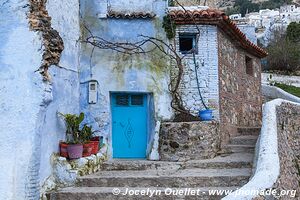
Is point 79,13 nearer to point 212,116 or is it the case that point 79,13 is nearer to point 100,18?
point 100,18

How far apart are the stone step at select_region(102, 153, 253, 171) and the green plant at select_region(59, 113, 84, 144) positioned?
1038 millimetres

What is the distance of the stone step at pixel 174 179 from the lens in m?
8.11

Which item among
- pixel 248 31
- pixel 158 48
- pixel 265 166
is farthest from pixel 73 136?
pixel 248 31

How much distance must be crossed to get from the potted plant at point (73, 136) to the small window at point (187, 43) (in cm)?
366

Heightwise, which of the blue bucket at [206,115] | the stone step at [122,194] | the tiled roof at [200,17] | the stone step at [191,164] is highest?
the tiled roof at [200,17]

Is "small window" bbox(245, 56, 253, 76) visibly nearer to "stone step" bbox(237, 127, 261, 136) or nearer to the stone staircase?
"stone step" bbox(237, 127, 261, 136)

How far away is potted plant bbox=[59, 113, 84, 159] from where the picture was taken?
344 inches

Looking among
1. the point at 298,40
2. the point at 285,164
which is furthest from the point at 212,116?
the point at 298,40

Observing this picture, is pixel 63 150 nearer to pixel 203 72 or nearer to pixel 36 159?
pixel 36 159

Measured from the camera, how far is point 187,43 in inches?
454

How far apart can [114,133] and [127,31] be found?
266 centimetres

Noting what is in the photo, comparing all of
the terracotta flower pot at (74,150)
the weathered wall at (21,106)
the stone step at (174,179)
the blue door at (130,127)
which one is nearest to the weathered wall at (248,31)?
the blue door at (130,127)

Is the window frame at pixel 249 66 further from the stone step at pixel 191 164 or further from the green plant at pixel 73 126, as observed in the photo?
the green plant at pixel 73 126

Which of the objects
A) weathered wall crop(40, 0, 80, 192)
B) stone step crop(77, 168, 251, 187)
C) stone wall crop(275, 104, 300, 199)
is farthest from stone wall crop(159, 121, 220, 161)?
weathered wall crop(40, 0, 80, 192)
